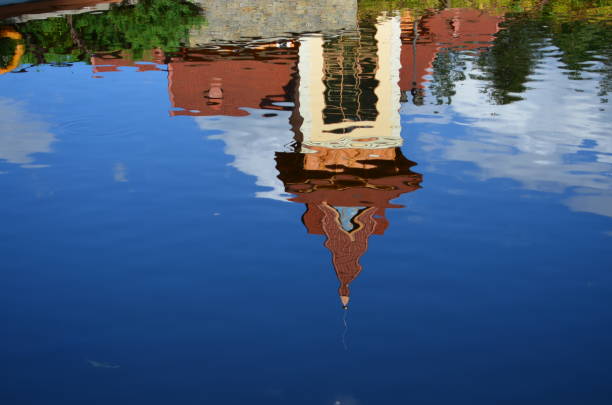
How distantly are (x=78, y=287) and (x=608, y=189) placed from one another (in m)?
6.70

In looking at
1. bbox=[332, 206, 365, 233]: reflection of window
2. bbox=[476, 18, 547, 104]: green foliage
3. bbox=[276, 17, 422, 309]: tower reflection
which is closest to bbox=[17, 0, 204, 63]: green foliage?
bbox=[276, 17, 422, 309]: tower reflection

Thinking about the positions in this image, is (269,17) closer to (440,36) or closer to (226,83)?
(440,36)

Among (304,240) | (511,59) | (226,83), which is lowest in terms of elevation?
(304,240)

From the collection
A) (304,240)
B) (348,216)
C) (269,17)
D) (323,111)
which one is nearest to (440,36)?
(269,17)

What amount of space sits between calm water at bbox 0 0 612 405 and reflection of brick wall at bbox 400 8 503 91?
7.24 feet

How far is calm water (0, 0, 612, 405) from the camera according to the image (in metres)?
5.71

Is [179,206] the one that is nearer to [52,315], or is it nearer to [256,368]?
[52,315]

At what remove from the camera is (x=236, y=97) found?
14.3 m

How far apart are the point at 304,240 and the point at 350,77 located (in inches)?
512

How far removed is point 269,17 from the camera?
3062 cm

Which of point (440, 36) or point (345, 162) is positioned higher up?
point (440, 36)

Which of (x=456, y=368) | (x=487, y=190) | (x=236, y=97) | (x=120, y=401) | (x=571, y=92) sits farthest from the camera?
(x=571, y=92)

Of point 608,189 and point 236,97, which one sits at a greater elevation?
point 236,97

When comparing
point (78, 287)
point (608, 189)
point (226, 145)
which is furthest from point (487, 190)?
point (78, 287)
